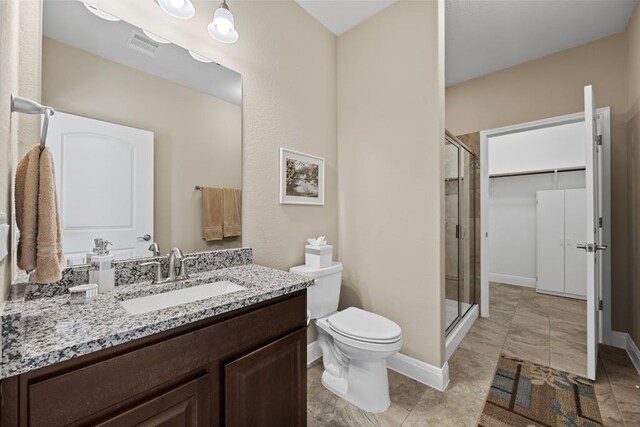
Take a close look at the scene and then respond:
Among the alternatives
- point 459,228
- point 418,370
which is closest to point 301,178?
point 418,370

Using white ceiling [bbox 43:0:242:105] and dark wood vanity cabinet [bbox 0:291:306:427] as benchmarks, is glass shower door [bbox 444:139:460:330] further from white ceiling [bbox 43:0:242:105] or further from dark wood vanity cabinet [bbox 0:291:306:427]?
white ceiling [bbox 43:0:242:105]

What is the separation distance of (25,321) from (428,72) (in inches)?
92.9

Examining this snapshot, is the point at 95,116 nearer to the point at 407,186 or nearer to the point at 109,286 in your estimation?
the point at 109,286

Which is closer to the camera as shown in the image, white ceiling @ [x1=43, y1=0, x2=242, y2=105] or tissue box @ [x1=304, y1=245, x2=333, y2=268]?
white ceiling @ [x1=43, y1=0, x2=242, y2=105]

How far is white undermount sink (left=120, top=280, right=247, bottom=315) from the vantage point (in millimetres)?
1120

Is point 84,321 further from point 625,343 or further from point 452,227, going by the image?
point 625,343

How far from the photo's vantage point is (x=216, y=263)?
1575 millimetres

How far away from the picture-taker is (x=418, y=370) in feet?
6.38

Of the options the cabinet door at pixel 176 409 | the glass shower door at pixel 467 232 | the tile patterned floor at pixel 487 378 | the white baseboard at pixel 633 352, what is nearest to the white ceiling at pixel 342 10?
the glass shower door at pixel 467 232

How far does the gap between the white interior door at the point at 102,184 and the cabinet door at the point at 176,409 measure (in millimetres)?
723

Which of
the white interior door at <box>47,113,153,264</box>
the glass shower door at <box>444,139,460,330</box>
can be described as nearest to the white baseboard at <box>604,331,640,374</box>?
the glass shower door at <box>444,139,460,330</box>

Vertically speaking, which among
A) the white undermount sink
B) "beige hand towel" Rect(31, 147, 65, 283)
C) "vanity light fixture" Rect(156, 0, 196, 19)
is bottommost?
the white undermount sink

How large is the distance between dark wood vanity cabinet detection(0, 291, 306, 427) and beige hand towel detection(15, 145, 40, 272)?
360mm

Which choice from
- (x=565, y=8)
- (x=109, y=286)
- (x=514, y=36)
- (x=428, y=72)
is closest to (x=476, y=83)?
(x=514, y=36)
